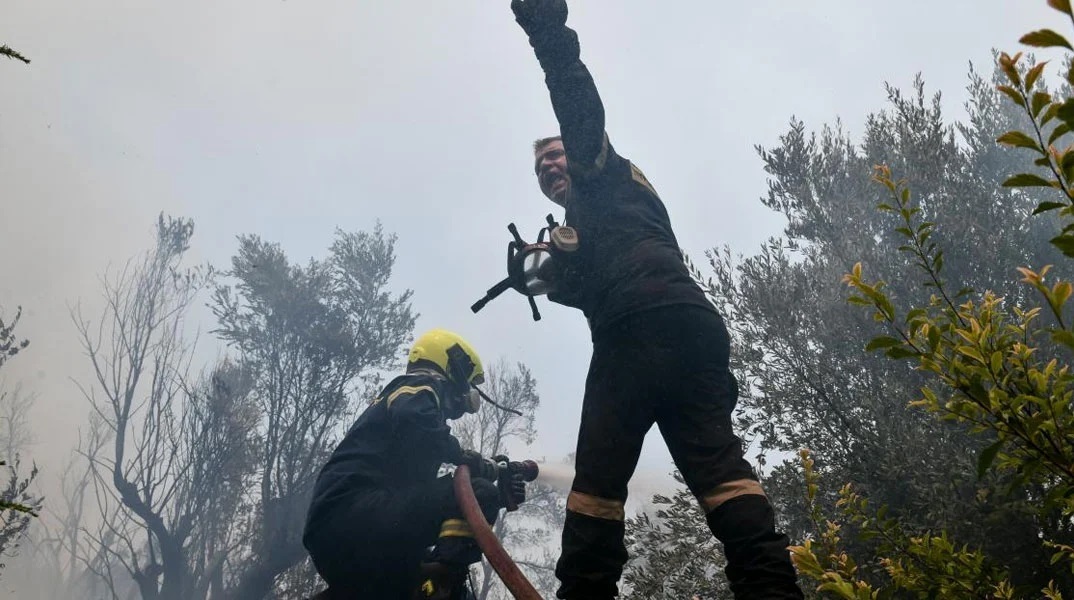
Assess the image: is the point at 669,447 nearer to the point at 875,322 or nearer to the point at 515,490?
the point at 515,490

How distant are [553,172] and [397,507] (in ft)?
7.11

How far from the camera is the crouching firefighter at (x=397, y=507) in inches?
143

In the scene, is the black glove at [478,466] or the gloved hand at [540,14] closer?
the gloved hand at [540,14]

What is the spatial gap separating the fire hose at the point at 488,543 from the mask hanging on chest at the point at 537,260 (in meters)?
1.23

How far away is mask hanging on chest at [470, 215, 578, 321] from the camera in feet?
8.56

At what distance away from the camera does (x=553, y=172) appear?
3.21m

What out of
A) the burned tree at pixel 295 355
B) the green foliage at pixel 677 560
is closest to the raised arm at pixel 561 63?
the green foliage at pixel 677 560

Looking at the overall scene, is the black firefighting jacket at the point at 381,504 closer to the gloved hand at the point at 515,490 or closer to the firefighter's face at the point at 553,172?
the gloved hand at the point at 515,490

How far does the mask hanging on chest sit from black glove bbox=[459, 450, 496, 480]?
166cm

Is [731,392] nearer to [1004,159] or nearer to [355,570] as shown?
[355,570]

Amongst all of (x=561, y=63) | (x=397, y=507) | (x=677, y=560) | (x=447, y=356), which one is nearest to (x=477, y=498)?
(x=397, y=507)

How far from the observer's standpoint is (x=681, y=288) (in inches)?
94.8

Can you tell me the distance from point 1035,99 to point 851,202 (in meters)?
7.86

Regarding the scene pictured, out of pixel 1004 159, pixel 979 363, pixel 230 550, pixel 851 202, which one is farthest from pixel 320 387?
pixel 979 363
